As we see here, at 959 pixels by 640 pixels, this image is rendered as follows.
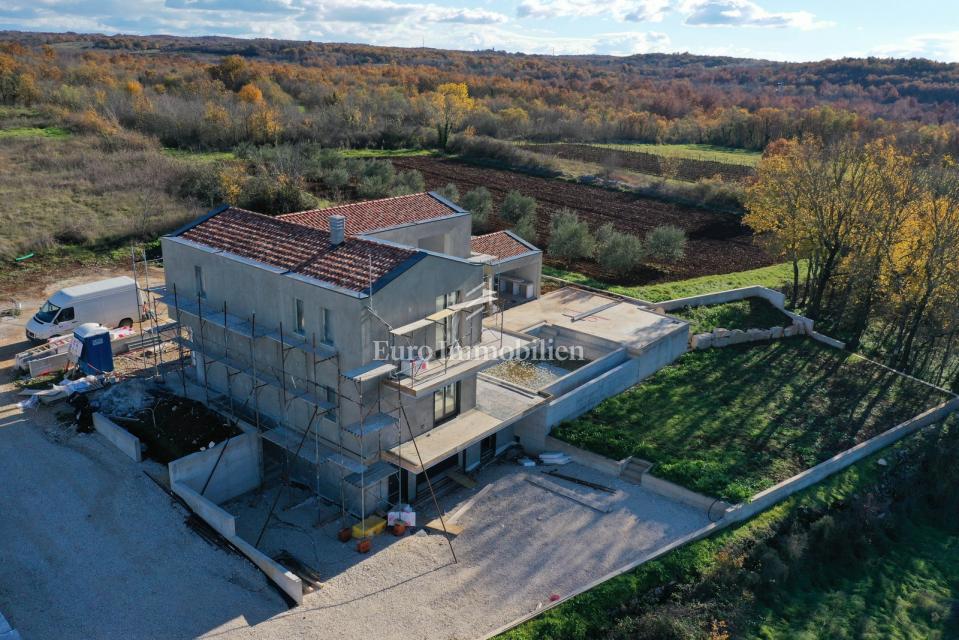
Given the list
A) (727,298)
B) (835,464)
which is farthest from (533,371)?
(727,298)

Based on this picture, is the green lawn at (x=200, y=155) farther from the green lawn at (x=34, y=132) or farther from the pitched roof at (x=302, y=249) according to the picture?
the pitched roof at (x=302, y=249)

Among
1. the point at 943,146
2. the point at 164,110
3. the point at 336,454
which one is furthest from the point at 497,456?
the point at 943,146

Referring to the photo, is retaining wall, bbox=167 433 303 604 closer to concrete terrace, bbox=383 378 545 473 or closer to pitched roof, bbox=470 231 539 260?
concrete terrace, bbox=383 378 545 473

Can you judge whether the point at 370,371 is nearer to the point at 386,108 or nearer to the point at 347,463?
the point at 347,463

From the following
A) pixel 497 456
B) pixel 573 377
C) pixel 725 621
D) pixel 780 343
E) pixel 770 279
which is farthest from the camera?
pixel 770 279

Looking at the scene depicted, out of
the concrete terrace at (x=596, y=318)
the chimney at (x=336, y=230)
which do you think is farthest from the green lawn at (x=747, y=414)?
the chimney at (x=336, y=230)

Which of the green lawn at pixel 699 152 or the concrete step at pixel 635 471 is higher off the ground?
the green lawn at pixel 699 152

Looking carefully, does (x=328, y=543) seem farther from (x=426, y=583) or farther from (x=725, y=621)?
(x=725, y=621)

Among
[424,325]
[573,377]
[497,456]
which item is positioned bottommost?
[497,456]
